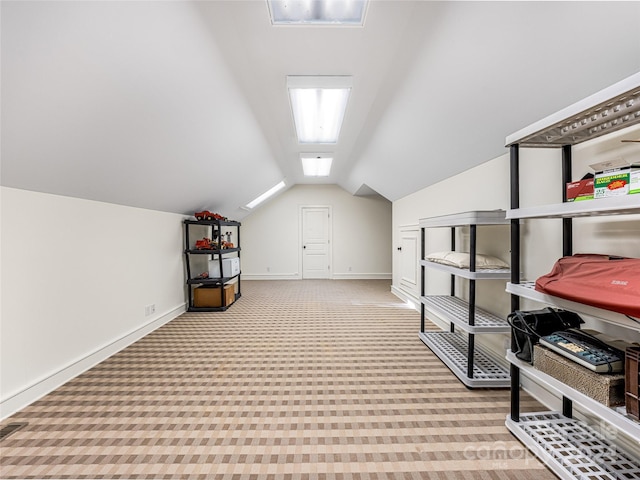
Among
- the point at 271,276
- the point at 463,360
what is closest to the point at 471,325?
the point at 463,360

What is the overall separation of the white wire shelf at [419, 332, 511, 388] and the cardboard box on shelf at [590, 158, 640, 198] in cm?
148

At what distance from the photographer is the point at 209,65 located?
185 cm

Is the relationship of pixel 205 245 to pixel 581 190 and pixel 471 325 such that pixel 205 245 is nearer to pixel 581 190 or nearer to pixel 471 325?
pixel 471 325

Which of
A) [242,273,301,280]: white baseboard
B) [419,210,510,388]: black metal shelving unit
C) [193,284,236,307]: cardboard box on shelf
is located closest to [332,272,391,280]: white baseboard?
[242,273,301,280]: white baseboard

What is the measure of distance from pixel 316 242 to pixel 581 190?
20.3 ft

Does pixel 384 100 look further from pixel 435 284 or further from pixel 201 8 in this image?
pixel 435 284

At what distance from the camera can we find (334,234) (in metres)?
7.25

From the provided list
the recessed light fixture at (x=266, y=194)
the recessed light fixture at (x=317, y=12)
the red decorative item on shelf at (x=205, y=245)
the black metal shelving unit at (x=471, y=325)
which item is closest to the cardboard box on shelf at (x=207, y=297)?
the red decorative item on shelf at (x=205, y=245)

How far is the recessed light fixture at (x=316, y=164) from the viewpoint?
4377 mm

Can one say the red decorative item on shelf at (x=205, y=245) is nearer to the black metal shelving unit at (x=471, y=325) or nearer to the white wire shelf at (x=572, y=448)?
the black metal shelving unit at (x=471, y=325)

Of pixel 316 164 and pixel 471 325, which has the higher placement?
pixel 316 164

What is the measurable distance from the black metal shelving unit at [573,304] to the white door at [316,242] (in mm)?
5713

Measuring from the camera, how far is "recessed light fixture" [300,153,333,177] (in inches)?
172

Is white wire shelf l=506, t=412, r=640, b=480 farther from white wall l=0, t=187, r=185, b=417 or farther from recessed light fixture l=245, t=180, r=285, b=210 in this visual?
recessed light fixture l=245, t=180, r=285, b=210
